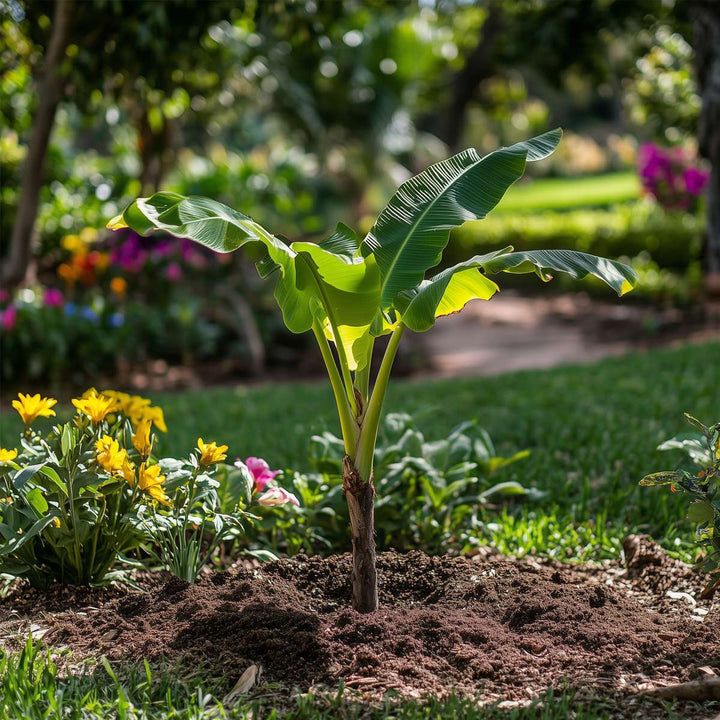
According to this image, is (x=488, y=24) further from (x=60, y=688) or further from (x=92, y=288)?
(x=60, y=688)

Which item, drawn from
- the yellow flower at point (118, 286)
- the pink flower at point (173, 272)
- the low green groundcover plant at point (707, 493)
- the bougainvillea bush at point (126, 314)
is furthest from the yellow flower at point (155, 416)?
the pink flower at point (173, 272)

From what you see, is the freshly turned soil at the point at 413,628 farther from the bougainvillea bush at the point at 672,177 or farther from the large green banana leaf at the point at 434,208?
the bougainvillea bush at the point at 672,177

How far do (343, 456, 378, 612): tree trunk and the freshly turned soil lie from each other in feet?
0.23

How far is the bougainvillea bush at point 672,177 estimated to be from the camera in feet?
41.8

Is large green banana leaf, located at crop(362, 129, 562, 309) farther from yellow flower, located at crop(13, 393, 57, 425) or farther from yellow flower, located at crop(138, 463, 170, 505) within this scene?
yellow flower, located at crop(13, 393, 57, 425)

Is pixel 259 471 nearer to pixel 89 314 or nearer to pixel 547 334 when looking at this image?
pixel 89 314

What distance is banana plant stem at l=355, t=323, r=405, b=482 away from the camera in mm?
2564

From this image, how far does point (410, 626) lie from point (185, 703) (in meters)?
0.72

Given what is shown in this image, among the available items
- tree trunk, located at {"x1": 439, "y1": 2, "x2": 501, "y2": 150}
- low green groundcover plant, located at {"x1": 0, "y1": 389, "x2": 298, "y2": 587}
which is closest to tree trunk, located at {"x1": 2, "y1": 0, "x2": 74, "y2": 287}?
low green groundcover plant, located at {"x1": 0, "y1": 389, "x2": 298, "y2": 587}

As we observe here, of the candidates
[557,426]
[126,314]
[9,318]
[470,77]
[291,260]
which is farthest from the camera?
[470,77]

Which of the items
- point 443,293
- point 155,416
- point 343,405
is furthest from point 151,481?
point 443,293

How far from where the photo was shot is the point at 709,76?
8383 millimetres

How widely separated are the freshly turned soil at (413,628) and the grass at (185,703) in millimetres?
81

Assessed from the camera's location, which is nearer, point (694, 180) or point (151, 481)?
point (151, 481)
